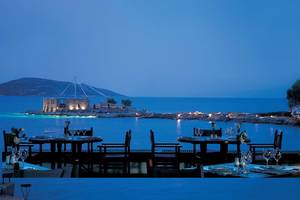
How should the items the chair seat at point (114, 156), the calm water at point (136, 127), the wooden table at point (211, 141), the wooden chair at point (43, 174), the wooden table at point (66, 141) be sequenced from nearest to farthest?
the wooden chair at point (43, 174) < the chair seat at point (114, 156) < the wooden table at point (66, 141) < the wooden table at point (211, 141) < the calm water at point (136, 127)

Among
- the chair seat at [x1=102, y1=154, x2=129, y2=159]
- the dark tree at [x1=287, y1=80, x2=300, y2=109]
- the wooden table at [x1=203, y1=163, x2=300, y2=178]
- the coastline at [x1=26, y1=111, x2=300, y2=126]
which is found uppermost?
the dark tree at [x1=287, y1=80, x2=300, y2=109]

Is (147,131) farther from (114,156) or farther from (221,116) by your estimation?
(221,116)

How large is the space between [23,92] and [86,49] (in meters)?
6.59

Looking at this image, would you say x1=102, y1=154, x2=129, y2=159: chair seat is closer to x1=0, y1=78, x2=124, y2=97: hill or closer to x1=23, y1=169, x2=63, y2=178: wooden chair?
x1=23, y1=169, x2=63, y2=178: wooden chair

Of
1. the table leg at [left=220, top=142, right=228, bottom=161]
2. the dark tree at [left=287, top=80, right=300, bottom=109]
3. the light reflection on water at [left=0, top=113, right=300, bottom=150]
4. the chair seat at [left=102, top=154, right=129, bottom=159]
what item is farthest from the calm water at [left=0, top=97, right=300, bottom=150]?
the dark tree at [left=287, top=80, right=300, bottom=109]

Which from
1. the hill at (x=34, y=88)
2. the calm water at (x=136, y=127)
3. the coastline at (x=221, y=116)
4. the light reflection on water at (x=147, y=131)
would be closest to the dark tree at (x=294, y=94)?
the coastline at (x=221, y=116)

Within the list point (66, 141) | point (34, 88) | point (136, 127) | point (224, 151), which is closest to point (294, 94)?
point (136, 127)

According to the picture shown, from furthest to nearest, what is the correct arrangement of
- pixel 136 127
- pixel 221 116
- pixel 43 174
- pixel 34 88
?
pixel 221 116 → pixel 34 88 → pixel 136 127 → pixel 43 174

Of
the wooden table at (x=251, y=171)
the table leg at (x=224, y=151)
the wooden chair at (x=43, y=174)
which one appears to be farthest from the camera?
the table leg at (x=224, y=151)

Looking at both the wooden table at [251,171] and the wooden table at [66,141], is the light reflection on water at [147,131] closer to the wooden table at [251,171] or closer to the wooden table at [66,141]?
the wooden table at [66,141]

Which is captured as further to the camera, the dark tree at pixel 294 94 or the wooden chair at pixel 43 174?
the dark tree at pixel 294 94

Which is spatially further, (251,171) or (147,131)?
(147,131)

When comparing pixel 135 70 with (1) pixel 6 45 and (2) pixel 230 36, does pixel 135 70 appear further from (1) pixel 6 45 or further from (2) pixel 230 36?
(1) pixel 6 45
